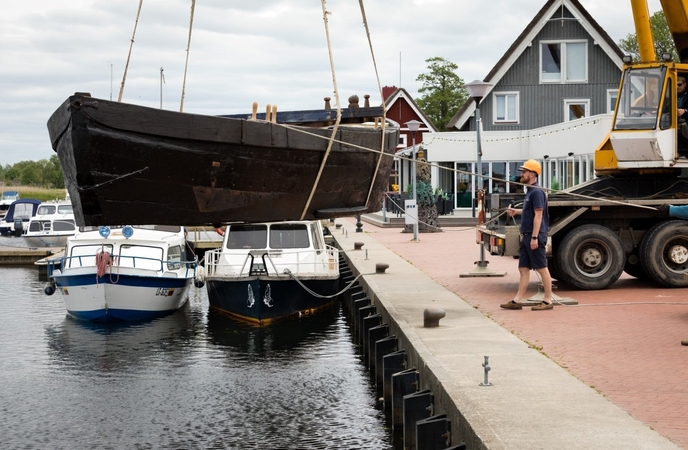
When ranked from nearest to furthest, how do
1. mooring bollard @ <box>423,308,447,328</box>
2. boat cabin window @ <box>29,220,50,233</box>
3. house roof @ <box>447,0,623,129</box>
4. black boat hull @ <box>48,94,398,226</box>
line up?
black boat hull @ <box>48,94,398,226</box> < mooring bollard @ <box>423,308,447,328</box> < boat cabin window @ <box>29,220,50,233</box> < house roof @ <box>447,0,623,129</box>

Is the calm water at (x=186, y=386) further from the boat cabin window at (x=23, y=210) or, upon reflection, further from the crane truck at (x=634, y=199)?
the boat cabin window at (x=23, y=210)

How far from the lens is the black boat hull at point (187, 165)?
10.3 m

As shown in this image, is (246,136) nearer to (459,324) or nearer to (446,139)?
(459,324)

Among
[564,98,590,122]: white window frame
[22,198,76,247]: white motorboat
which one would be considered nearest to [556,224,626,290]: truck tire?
[22,198,76,247]: white motorboat

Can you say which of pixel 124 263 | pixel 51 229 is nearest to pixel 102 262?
pixel 124 263

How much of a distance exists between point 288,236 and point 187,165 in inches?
428

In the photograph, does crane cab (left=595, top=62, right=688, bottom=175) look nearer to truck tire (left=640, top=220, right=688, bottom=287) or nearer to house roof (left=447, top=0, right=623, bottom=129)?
truck tire (left=640, top=220, right=688, bottom=287)

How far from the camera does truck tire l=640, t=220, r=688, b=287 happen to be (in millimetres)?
16406

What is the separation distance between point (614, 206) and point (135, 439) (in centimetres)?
874

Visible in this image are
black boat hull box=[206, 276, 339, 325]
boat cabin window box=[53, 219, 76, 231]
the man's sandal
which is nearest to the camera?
the man's sandal

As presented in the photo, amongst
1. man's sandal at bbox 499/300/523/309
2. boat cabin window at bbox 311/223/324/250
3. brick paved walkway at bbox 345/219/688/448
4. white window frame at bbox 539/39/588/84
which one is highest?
white window frame at bbox 539/39/588/84

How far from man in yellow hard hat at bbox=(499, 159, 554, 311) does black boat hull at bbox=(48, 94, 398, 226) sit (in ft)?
9.96

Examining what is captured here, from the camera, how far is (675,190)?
17.4m

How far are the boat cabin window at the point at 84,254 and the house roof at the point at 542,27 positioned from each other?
2657cm
